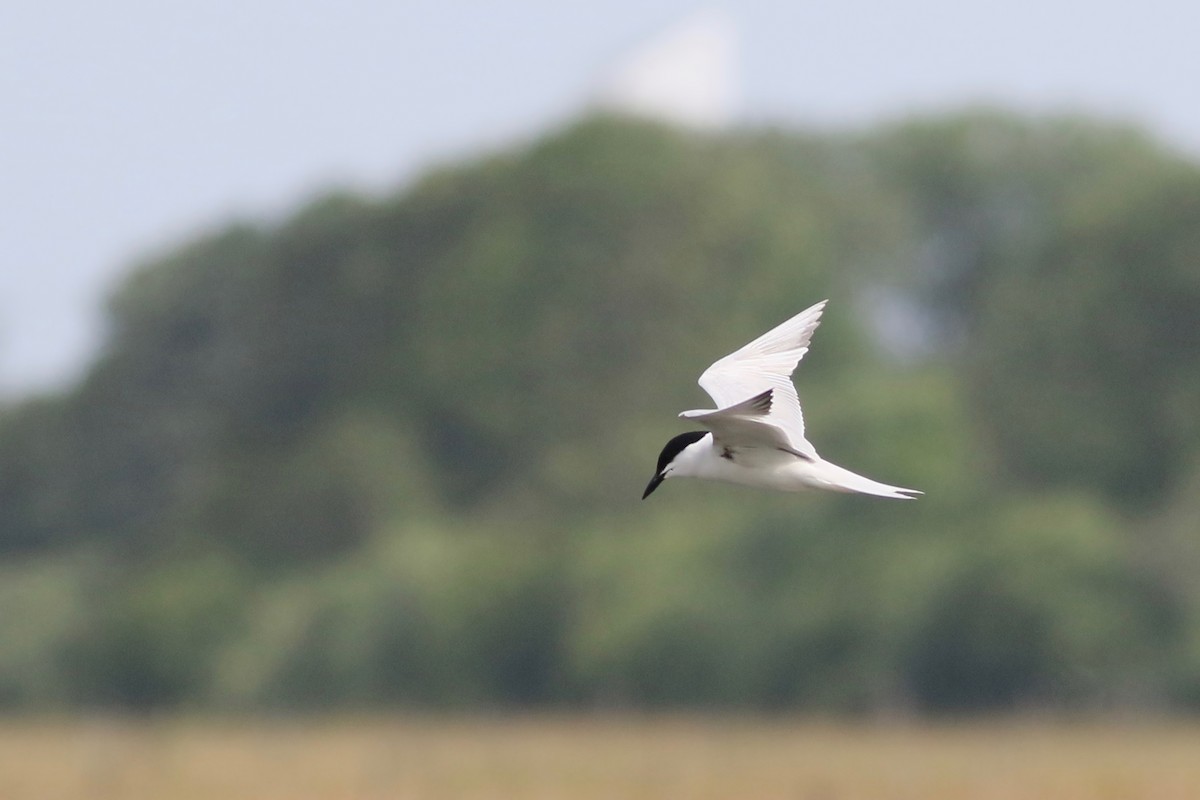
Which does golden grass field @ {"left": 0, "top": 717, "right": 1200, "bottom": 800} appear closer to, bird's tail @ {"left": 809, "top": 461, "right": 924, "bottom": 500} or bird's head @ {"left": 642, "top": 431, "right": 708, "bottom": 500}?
bird's head @ {"left": 642, "top": 431, "right": 708, "bottom": 500}

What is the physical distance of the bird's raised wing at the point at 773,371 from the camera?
1209 cm

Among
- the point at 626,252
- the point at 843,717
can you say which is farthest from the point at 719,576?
the point at 626,252

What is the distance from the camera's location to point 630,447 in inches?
2221

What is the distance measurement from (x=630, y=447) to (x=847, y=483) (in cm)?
4509

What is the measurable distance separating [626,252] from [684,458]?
52.2 m

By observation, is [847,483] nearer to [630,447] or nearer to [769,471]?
[769,471]

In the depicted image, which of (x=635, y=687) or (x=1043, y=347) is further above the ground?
(x=1043, y=347)

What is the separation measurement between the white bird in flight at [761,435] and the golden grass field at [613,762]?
14.7m

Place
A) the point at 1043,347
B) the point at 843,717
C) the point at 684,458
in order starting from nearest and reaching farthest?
the point at 684,458 → the point at 843,717 → the point at 1043,347

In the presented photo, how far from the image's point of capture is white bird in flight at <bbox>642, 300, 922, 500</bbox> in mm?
11016

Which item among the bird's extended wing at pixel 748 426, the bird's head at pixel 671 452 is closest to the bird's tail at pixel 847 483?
the bird's extended wing at pixel 748 426

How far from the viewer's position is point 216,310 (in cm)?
8319

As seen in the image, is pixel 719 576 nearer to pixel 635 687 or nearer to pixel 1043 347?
pixel 635 687

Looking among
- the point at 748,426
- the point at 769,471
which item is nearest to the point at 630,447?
the point at 769,471
